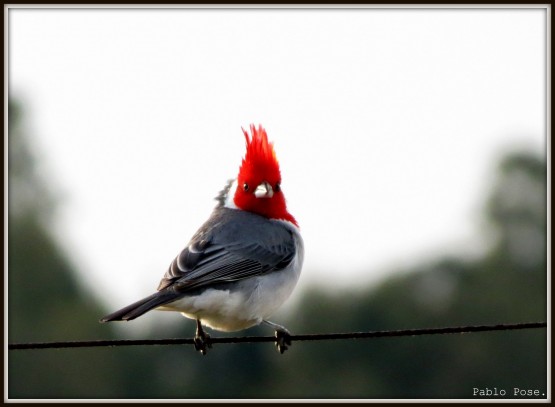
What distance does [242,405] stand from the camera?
10320 millimetres

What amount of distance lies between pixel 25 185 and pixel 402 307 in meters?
15.3

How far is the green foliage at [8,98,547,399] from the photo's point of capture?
41.8 metres

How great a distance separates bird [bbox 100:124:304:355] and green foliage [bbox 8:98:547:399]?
81.1 feet

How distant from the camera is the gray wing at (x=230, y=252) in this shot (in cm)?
1052

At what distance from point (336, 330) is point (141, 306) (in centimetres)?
3438

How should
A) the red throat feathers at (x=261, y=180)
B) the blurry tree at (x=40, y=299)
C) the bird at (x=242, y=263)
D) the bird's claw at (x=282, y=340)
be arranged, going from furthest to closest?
the blurry tree at (x=40, y=299) → the red throat feathers at (x=261, y=180) → the bird's claw at (x=282, y=340) → the bird at (x=242, y=263)

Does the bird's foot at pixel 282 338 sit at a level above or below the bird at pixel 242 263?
below

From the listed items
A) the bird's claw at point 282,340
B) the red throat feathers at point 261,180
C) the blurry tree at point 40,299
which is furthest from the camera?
the blurry tree at point 40,299

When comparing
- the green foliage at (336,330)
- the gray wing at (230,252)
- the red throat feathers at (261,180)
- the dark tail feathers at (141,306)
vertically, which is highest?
the red throat feathers at (261,180)

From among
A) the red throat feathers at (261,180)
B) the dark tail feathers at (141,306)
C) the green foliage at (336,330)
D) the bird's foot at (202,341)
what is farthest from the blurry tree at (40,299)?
the dark tail feathers at (141,306)

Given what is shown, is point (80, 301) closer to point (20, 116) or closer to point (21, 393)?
point (21, 393)

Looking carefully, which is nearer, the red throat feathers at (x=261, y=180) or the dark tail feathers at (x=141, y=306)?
the dark tail feathers at (x=141, y=306)

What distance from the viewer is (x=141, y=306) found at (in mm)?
9711

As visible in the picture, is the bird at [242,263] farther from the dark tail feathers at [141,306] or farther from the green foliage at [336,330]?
the green foliage at [336,330]
